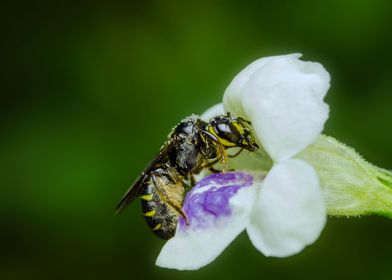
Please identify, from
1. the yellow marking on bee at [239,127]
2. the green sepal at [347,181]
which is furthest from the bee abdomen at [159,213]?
the green sepal at [347,181]

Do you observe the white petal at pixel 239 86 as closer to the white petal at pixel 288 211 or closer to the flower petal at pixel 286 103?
the flower petal at pixel 286 103

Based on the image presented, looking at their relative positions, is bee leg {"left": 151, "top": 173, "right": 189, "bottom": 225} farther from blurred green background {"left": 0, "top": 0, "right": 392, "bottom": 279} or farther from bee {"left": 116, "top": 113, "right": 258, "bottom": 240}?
blurred green background {"left": 0, "top": 0, "right": 392, "bottom": 279}

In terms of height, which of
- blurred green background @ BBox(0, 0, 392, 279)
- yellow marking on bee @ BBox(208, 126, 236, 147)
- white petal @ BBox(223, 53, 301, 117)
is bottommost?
blurred green background @ BBox(0, 0, 392, 279)

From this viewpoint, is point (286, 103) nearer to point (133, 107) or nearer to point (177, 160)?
point (177, 160)

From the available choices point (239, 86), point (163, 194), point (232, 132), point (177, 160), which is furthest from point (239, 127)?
point (163, 194)

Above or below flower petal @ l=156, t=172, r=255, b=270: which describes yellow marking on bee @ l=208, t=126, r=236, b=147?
above

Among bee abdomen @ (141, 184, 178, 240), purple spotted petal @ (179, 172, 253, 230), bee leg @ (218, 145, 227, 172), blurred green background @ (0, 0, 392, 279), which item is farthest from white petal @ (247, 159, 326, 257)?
blurred green background @ (0, 0, 392, 279)
